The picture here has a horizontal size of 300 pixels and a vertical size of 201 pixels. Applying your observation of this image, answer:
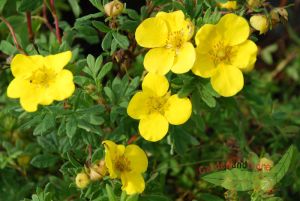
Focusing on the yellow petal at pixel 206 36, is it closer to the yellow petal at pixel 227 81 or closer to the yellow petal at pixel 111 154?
the yellow petal at pixel 227 81

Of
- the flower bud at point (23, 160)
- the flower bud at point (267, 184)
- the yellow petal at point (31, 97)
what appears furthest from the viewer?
the flower bud at point (23, 160)

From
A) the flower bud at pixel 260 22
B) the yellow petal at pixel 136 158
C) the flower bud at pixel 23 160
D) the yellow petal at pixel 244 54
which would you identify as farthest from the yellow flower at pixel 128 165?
the flower bud at pixel 23 160

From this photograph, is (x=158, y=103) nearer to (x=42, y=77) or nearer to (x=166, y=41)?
(x=166, y=41)

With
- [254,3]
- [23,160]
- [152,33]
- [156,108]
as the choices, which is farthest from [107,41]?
[23,160]

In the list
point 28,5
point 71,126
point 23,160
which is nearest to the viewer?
point 71,126

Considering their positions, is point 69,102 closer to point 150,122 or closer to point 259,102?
point 150,122

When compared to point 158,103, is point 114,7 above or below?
above

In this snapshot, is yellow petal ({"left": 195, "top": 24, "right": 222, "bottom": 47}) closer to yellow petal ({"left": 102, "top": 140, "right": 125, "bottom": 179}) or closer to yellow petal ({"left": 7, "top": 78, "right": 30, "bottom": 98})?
yellow petal ({"left": 102, "top": 140, "right": 125, "bottom": 179})
